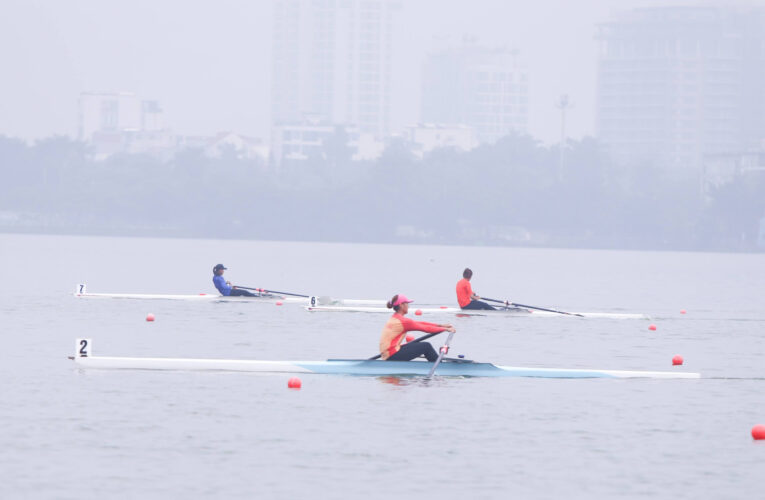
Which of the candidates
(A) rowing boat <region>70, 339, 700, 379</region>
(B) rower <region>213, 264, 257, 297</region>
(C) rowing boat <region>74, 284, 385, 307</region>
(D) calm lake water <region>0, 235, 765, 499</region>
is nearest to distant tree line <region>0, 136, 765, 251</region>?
(C) rowing boat <region>74, 284, 385, 307</region>

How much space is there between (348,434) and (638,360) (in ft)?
41.4

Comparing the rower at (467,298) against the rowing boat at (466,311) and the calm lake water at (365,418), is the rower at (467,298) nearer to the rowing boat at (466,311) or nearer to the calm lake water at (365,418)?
the rowing boat at (466,311)

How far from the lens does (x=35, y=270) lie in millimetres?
74812

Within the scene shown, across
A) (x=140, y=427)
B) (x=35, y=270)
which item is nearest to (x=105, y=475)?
(x=140, y=427)

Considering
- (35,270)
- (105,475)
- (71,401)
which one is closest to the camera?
(105,475)

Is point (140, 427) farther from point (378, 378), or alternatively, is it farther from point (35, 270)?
point (35, 270)

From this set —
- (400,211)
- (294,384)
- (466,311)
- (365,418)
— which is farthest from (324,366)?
(400,211)

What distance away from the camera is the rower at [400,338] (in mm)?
24469

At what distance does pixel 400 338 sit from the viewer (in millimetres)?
24859

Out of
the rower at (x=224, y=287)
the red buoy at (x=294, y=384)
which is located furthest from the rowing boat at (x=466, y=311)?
the red buoy at (x=294, y=384)

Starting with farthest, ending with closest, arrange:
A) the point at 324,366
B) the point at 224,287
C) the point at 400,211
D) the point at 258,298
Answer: the point at 400,211
the point at 258,298
the point at 224,287
the point at 324,366

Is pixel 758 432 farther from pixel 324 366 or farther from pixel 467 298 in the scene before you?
pixel 467 298

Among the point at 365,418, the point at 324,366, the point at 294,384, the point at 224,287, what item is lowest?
the point at 365,418

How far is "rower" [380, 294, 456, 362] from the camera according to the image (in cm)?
2447
